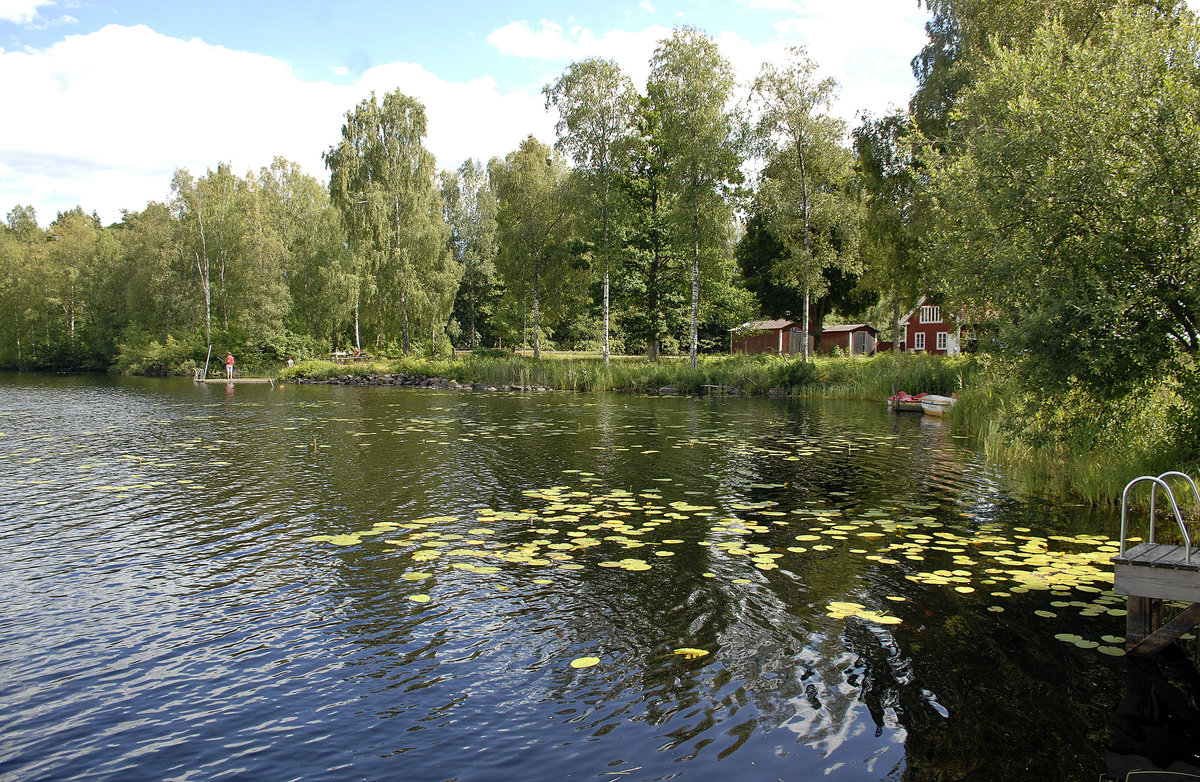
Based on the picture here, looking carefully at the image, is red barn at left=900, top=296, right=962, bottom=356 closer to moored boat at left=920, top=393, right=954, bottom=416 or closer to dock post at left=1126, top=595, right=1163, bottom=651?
moored boat at left=920, top=393, right=954, bottom=416

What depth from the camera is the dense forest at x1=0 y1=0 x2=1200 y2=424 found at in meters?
11.2

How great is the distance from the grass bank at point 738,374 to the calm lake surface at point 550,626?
69.4 ft

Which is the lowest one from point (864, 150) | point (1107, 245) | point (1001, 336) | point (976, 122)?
point (1001, 336)

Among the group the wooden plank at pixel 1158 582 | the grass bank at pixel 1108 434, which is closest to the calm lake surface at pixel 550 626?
the wooden plank at pixel 1158 582

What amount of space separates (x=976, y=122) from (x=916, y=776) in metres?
28.2

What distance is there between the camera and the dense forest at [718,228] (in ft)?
36.7

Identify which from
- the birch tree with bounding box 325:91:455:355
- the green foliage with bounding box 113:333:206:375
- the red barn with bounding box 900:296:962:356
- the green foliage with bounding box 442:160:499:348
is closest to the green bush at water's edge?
the green foliage with bounding box 113:333:206:375

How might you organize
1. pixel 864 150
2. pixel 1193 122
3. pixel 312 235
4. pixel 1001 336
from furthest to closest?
pixel 312 235, pixel 864 150, pixel 1001 336, pixel 1193 122

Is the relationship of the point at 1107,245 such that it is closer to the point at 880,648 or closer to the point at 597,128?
the point at 880,648

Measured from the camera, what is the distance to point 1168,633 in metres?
6.74

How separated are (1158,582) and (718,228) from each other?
3920 cm

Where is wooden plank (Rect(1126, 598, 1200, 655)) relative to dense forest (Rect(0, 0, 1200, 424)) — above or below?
below

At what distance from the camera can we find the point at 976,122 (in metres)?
27.3

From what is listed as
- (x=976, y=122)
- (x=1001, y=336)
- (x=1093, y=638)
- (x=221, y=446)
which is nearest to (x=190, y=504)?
(x=221, y=446)
